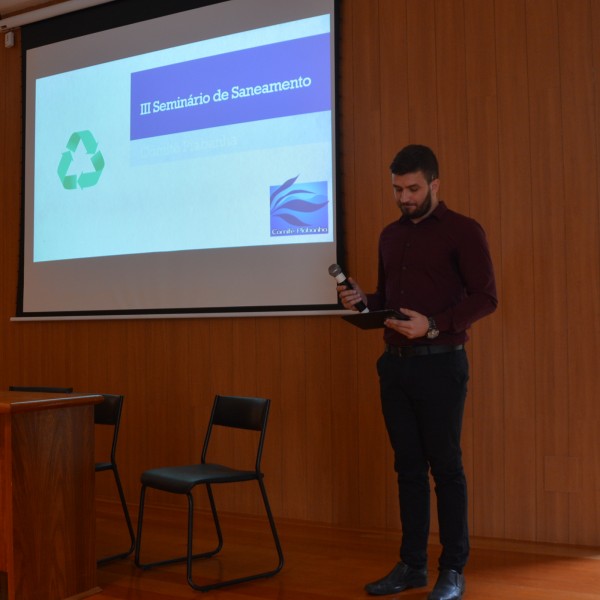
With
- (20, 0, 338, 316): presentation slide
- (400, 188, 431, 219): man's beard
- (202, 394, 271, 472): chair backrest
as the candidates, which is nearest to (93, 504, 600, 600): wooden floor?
(202, 394, 271, 472): chair backrest

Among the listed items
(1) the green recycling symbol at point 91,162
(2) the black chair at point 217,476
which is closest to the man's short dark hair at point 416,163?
(2) the black chair at point 217,476

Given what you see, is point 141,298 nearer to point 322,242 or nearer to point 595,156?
Answer: point 322,242

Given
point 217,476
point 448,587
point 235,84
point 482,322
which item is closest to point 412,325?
point 448,587

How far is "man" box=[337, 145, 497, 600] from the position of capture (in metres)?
2.66

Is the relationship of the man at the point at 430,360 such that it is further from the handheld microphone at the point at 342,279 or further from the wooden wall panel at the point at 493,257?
the wooden wall panel at the point at 493,257

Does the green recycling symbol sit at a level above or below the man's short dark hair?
above

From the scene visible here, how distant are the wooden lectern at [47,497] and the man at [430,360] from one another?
114 centimetres

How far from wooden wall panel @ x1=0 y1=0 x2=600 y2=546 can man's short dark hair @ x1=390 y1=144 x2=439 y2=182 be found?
3.54ft

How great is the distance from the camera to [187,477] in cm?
299

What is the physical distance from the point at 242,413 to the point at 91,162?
7.61ft

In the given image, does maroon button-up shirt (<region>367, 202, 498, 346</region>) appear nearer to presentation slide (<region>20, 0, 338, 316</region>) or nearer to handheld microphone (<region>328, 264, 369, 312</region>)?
handheld microphone (<region>328, 264, 369, 312</region>)

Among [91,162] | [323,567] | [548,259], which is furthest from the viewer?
[91,162]

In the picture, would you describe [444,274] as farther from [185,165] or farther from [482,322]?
[185,165]

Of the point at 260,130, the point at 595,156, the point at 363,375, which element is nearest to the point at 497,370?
the point at 363,375
